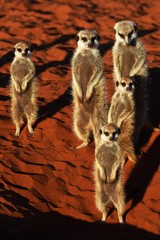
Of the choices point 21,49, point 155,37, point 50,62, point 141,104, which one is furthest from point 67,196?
point 155,37

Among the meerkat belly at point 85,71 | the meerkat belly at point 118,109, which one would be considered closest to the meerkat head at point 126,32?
the meerkat belly at point 85,71

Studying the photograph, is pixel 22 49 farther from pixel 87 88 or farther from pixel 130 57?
pixel 130 57

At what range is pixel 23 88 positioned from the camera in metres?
A: 6.90

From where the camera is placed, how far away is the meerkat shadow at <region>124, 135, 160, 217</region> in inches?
225

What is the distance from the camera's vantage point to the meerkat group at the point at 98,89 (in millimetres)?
6207

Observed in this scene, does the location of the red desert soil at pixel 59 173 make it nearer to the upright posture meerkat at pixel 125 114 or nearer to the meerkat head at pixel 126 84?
the upright posture meerkat at pixel 125 114

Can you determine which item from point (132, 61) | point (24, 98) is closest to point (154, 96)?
point (132, 61)

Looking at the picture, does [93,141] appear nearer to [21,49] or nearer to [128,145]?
[128,145]

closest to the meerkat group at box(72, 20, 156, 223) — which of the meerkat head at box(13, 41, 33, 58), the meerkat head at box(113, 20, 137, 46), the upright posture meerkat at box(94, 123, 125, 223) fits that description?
the meerkat head at box(113, 20, 137, 46)

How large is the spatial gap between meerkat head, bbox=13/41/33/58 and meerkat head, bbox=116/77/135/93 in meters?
1.41

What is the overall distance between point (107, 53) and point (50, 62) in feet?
3.77

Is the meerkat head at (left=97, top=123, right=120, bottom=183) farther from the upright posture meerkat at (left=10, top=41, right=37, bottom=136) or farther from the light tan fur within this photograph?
the upright posture meerkat at (left=10, top=41, right=37, bottom=136)

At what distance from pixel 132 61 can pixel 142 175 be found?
1.46m

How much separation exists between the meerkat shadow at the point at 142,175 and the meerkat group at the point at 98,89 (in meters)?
0.15
